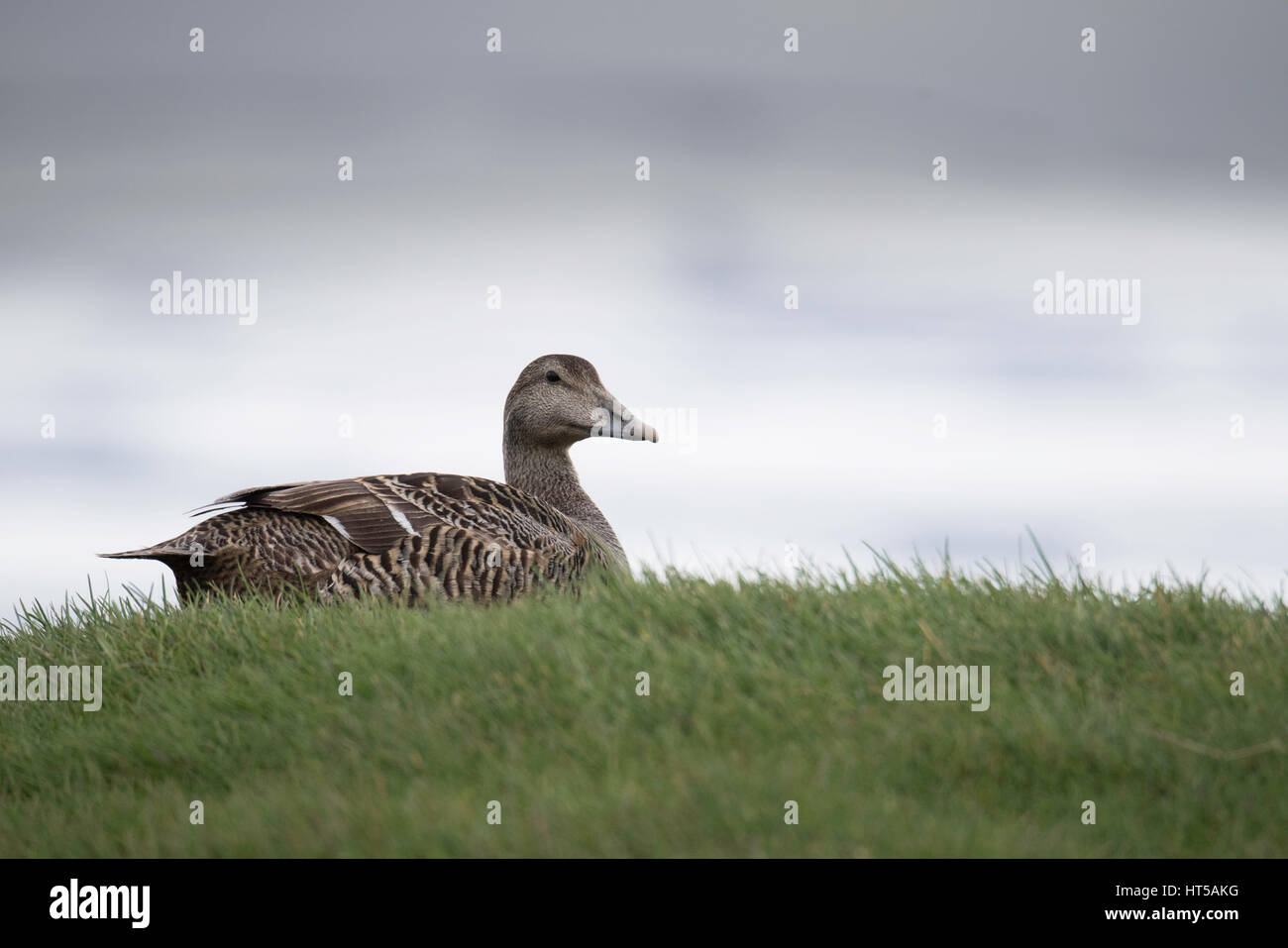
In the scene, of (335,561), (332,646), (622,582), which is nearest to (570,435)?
(335,561)

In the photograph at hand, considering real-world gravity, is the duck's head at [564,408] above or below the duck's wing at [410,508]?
above

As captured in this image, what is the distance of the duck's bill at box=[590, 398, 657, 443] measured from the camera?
821 centimetres

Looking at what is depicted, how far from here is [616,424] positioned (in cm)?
828

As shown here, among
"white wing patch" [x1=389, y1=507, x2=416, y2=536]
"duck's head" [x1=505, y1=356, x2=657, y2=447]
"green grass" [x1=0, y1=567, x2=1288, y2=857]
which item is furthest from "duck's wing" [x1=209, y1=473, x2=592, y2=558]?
"duck's head" [x1=505, y1=356, x2=657, y2=447]

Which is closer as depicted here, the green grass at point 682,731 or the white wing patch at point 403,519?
the green grass at point 682,731

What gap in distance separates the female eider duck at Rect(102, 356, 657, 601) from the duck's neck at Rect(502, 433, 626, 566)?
95cm

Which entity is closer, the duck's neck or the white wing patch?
the white wing patch

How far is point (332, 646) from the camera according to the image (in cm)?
541

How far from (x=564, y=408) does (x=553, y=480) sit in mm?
583

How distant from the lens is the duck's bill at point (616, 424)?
8.21 metres

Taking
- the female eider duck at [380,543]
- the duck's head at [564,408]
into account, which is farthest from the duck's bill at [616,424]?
the female eider duck at [380,543]

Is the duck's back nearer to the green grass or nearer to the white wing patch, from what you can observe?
the white wing patch

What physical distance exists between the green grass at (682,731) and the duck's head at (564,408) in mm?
2611

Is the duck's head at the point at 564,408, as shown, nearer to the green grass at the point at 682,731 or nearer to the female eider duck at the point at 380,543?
the female eider duck at the point at 380,543
